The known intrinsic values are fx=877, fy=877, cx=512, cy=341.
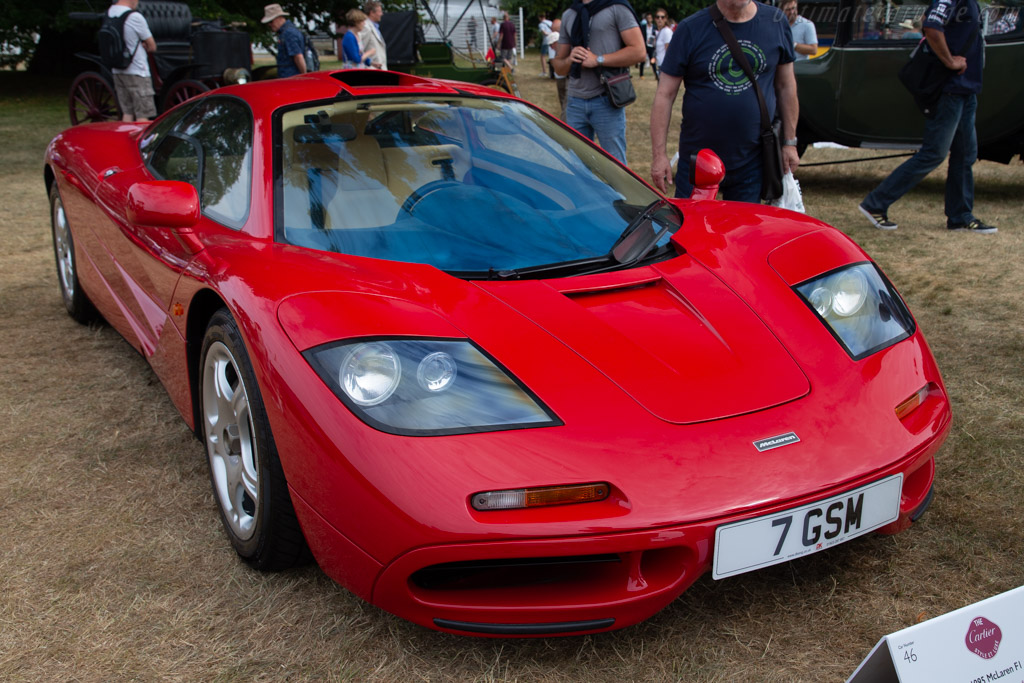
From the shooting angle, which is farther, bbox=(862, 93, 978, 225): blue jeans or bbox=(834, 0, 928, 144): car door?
bbox=(834, 0, 928, 144): car door

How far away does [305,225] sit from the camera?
2.32 metres

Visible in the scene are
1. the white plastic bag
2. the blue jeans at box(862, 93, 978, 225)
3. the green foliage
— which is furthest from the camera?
the green foliage

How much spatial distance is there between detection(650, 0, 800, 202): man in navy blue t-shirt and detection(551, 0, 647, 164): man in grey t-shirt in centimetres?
90

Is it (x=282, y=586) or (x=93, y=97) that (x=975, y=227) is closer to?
(x=282, y=586)

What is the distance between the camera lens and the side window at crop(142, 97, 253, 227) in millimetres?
2498

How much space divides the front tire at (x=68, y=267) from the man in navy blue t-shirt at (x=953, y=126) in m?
4.64

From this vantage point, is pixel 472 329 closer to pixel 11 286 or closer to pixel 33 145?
pixel 11 286

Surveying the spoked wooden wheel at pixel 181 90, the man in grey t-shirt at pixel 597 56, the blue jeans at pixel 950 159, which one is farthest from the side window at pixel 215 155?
the spoked wooden wheel at pixel 181 90

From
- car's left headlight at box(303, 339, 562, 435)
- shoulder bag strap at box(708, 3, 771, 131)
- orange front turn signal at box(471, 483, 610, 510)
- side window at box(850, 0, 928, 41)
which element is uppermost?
shoulder bag strap at box(708, 3, 771, 131)

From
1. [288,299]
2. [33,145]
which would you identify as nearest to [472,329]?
[288,299]

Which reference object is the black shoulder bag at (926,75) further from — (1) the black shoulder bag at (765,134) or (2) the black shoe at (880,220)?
(1) the black shoulder bag at (765,134)

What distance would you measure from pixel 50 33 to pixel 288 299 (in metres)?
18.7

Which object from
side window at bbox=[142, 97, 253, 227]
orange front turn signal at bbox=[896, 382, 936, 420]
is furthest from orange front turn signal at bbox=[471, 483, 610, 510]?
Answer: side window at bbox=[142, 97, 253, 227]

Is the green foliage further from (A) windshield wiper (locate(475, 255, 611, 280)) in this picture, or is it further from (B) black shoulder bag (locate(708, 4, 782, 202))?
(A) windshield wiper (locate(475, 255, 611, 280))
